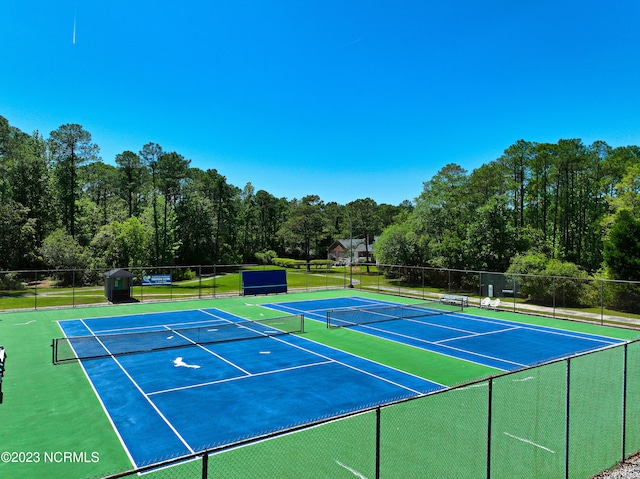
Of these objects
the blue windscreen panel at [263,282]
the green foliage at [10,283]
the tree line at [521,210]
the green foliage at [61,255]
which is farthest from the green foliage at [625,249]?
the green foliage at [61,255]

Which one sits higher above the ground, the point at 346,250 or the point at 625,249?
the point at 625,249

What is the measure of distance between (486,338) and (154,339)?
50.7 ft

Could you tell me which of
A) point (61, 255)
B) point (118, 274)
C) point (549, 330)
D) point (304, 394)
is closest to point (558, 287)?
point (549, 330)

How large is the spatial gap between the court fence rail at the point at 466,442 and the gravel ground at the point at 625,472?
17cm

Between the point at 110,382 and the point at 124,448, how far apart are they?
5.12 m

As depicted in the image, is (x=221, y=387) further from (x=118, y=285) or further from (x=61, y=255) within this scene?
(x=61, y=255)

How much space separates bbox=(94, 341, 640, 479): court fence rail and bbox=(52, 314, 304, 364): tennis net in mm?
9449

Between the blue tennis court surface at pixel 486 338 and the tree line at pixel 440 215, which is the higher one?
the tree line at pixel 440 215

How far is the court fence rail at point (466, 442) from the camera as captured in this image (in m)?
8.39

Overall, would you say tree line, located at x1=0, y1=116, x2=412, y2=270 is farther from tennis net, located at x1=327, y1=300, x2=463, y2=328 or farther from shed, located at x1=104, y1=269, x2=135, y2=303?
shed, located at x1=104, y1=269, x2=135, y2=303

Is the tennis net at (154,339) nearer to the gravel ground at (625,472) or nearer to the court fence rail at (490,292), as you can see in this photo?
the court fence rail at (490,292)

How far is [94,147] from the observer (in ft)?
189

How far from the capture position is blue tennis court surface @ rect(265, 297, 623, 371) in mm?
17812

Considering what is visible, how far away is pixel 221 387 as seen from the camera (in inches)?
545
